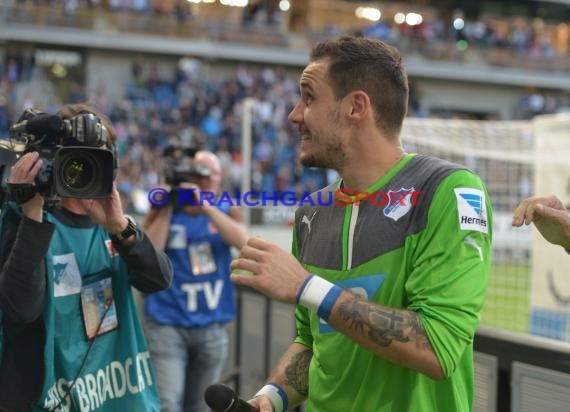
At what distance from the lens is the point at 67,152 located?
252 cm

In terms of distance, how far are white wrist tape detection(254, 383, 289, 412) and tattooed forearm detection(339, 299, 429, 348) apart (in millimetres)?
580

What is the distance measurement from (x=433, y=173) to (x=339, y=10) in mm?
34955

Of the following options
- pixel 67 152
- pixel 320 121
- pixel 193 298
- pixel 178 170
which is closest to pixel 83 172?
pixel 67 152

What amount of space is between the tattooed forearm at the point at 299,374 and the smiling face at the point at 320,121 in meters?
0.62

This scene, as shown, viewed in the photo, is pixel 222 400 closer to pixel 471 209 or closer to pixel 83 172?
pixel 471 209

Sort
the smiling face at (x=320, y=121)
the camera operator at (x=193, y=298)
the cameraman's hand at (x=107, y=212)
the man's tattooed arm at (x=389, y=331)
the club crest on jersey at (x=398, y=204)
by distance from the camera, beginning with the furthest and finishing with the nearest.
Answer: the camera operator at (x=193, y=298), the cameraman's hand at (x=107, y=212), the smiling face at (x=320, y=121), the club crest on jersey at (x=398, y=204), the man's tattooed arm at (x=389, y=331)

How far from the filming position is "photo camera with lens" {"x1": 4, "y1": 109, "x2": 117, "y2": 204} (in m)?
2.47

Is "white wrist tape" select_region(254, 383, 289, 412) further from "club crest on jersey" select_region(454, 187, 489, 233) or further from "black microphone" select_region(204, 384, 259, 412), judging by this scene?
"club crest on jersey" select_region(454, 187, 489, 233)

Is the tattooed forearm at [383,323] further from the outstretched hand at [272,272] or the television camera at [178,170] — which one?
the television camera at [178,170]

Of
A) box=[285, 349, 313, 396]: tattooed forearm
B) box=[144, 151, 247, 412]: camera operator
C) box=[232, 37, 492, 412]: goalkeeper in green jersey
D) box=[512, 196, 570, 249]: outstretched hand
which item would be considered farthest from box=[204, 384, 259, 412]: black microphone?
box=[144, 151, 247, 412]: camera operator

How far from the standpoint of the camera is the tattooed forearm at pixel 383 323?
1.72 meters

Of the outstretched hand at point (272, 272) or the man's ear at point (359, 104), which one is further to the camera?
the man's ear at point (359, 104)

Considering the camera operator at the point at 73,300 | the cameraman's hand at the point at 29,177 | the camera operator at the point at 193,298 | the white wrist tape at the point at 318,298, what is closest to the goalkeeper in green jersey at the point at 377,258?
the white wrist tape at the point at 318,298

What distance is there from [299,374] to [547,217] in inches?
33.1
